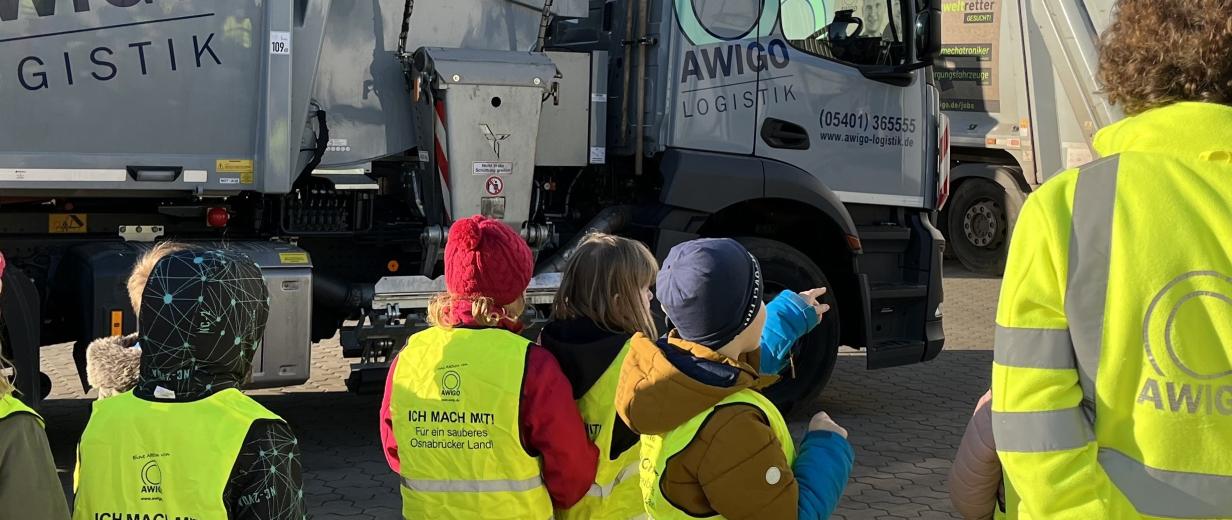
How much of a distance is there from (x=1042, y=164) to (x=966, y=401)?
203 inches

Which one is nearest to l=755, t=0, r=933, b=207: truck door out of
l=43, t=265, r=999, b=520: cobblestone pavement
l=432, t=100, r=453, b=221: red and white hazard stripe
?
l=43, t=265, r=999, b=520: cobblestone pavement

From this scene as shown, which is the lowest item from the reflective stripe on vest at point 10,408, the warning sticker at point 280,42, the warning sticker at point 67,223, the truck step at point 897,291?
the truck step at point 897,291

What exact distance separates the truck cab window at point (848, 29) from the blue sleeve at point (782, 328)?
4.28 metres

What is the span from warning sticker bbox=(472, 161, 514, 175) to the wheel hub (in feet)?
28.7

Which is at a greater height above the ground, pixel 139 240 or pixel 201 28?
pixel 201 28

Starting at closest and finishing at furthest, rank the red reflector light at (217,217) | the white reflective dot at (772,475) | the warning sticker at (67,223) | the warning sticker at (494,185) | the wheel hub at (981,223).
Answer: the white reflective dot at (772,475) → the warning sticker at (67,223) → the red reflector light at (217,217) → the warning sticker at (494,185) → the wheel hub at (981,223)

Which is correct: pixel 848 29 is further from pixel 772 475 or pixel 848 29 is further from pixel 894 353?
pixel 772 475

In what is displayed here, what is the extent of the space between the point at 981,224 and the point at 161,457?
501 inches

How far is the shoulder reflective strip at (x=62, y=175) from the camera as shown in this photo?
555cm

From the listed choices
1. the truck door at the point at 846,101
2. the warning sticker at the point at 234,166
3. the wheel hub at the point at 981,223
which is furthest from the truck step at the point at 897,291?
the wheel hub at the point at 981,223

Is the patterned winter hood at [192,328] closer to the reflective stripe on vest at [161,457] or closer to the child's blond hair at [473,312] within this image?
the reflective stripe on vest at [161,457]

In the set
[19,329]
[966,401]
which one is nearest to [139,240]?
[19,329]

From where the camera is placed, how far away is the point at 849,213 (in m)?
7.58

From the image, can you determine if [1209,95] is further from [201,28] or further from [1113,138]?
[201,28]
